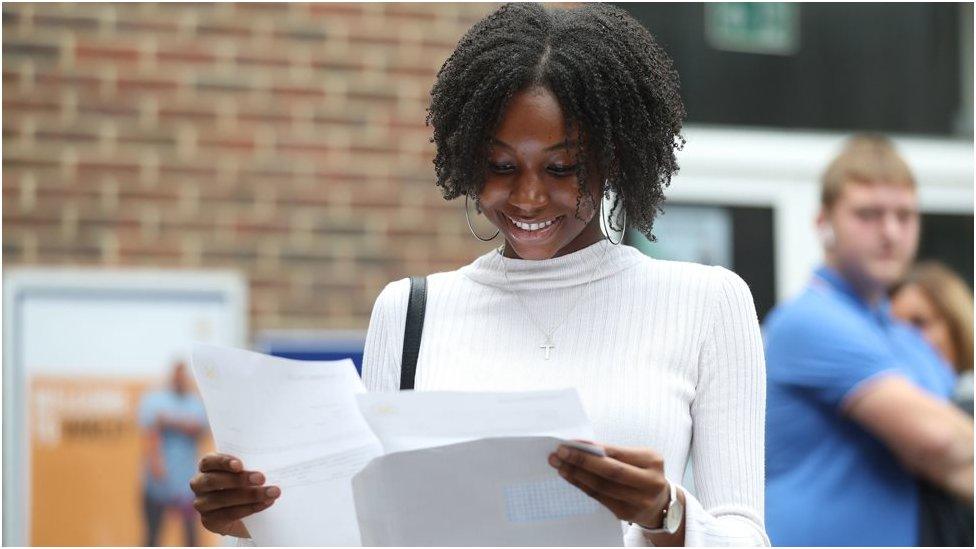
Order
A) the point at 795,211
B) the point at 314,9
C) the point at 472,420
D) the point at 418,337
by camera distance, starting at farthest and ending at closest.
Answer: the point at 795,211 → the point at 314,9 → the point at 418,337 → the point at 472,420

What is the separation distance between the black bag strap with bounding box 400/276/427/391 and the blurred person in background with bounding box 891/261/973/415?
3.46 m

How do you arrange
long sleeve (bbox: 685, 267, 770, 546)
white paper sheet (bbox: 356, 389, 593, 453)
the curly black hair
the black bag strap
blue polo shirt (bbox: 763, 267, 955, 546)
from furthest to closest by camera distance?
blue polo shirt (bbox: 763, 267, 955, 546)
the black bag strap
the curly black hair
long sleeve (bbox: 685, 267, 770, 546)
white paper sheet (bbox: 356, 389, 593, 453)

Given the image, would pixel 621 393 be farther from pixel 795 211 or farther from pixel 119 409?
pixel 795 211

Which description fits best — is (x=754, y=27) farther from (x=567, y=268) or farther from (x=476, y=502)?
(x=476, y=502)

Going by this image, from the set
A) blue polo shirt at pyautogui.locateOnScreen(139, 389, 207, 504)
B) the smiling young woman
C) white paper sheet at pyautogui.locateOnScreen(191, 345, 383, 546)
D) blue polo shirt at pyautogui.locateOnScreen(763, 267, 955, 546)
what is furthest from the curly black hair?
blue polo shirt at pyautogui.locateOnScreen(139, 389, 207, 504)

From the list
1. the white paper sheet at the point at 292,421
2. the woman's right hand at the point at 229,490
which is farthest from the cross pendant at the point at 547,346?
the woman's right hand at the point at 229,490

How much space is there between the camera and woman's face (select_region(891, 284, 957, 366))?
5395mm

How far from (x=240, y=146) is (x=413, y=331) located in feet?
11.3

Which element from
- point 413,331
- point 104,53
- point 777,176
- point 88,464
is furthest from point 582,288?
point 777,176

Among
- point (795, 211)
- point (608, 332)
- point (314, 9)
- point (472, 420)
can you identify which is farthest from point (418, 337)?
point (795, 211)

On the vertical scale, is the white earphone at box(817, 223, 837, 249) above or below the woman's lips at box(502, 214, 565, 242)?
below

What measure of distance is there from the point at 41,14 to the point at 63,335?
4.09ft

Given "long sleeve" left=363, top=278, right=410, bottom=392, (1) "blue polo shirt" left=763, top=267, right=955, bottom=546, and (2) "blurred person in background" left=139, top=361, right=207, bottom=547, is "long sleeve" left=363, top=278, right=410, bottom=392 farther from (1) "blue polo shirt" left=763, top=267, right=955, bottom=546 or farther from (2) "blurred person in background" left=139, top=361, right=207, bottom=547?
(2) "blurred person in background" left=139, top=361, right=207, bottom=547

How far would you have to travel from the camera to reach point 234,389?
6.51 ft
